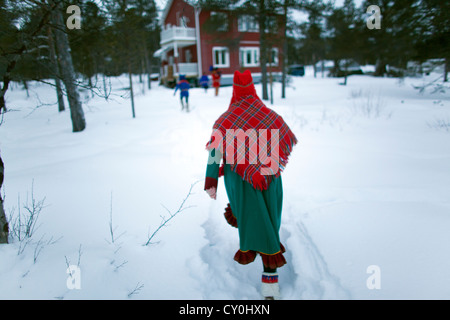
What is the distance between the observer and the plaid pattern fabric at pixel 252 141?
7.74ft

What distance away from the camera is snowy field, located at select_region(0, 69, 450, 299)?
2.44 metres

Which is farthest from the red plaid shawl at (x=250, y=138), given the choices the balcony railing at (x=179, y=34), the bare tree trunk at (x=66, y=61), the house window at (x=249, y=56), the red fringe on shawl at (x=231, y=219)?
the house window at (x=249, y=56)

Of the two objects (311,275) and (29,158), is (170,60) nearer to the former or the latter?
(29,158)

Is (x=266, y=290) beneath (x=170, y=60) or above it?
beneath

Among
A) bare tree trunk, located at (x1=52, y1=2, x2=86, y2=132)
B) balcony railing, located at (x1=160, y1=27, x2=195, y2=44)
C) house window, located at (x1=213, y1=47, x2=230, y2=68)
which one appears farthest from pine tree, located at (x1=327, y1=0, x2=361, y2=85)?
bare tree trunk, located at (x1=52, y1=2, x2=86, y2=132)

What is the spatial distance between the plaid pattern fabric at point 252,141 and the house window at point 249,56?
81.7 feet

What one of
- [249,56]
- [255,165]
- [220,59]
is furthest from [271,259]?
[249,56]

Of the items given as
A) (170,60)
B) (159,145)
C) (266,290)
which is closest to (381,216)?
(266,290)

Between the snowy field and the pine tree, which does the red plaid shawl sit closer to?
the snowy field

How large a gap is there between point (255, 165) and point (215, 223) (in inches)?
65.5

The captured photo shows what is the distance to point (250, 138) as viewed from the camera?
2.35 metres

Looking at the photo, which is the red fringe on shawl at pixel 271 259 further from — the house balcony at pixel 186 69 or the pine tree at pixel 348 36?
the house balcony at pixel 186 69

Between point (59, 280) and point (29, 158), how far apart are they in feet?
15.7

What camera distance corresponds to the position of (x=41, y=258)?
8.55ft
